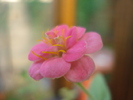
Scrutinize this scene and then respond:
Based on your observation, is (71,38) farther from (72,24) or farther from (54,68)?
(72,24)

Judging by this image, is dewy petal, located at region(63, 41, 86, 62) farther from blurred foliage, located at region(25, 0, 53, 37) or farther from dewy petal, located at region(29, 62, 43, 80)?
blurred foliage, located at region(25, 0, 53, 37)

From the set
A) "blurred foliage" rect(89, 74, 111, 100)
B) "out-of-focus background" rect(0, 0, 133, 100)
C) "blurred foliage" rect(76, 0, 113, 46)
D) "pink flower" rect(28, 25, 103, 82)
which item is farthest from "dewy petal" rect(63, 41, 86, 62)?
"blurred foliage" rect(76, 0, 113, 46)

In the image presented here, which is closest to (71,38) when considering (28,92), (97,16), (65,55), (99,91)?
(65,55)

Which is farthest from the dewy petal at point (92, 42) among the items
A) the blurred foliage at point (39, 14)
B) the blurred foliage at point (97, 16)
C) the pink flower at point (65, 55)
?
the blurred foliage at point (39, 14)

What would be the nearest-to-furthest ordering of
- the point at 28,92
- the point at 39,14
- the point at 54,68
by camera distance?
the point at 54,68
the point at 28,92
the point at 39,14

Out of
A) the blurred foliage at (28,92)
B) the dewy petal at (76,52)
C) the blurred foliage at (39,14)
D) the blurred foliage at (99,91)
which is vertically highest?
the dewy petal at (76,52)

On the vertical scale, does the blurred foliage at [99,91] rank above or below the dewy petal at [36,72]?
below

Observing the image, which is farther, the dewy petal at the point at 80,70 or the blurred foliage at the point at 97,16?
the blurred foliage at the point at 97,16

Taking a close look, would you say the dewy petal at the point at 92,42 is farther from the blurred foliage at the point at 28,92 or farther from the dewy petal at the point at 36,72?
the blurred foliage at the point at 28,92
